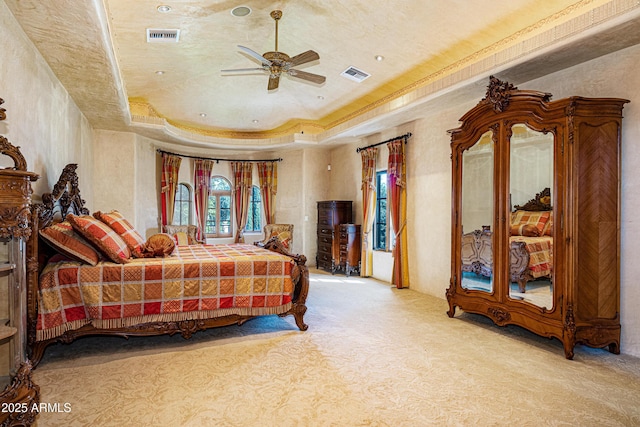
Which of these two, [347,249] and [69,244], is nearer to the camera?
[69,244]

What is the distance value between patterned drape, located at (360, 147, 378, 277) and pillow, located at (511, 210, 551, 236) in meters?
3.12

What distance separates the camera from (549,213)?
3.20m

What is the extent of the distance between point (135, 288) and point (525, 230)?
11.6ft

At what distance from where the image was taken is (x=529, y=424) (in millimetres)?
2027

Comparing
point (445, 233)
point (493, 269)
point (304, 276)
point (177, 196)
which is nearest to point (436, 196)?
point (445, 233)

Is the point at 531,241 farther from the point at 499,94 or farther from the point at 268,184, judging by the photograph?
the point at 268,184

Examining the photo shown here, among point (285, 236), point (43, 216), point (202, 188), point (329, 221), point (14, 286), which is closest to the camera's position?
point (14, 286)

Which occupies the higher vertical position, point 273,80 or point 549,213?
point 273,80

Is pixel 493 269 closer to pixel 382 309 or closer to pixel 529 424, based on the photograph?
pixel 382 309

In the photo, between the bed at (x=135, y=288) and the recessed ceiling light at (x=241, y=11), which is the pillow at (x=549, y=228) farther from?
the recessed ceiling light at (x=241, y=11)

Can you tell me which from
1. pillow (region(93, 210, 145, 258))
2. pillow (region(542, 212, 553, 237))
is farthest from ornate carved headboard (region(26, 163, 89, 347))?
pillow (region(542, 212, 553, 237))

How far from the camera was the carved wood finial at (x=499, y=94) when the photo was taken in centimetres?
340

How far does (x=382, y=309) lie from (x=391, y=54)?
319 cm

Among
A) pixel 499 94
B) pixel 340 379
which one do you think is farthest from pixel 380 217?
pixel 340 379
